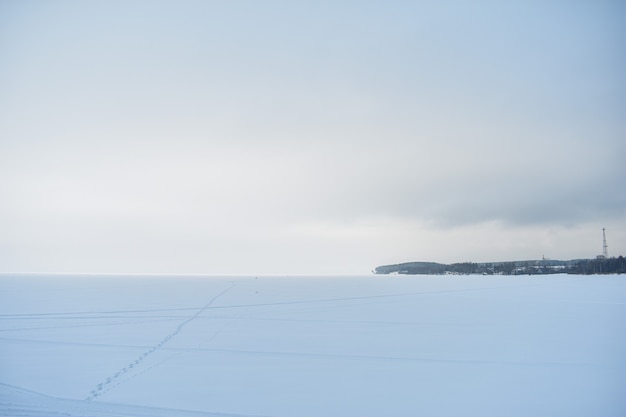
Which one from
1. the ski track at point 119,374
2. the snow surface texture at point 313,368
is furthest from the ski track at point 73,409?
the ski track at point 119,374

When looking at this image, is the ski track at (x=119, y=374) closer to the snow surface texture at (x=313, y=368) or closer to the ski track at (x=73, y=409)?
the snow surface texture at (x=313, y=368)

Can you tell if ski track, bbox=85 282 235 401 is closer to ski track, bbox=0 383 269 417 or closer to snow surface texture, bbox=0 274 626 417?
snow surface texture, bbox=0 274 626 417

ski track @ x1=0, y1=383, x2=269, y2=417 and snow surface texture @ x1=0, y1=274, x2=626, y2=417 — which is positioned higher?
ski track @ x1=0, y1=383, x2=269, y2=417

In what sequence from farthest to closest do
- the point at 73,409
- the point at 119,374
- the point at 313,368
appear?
the point at 313,368, the point at 119,374, the point at 73,409

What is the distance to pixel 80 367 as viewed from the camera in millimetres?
9148

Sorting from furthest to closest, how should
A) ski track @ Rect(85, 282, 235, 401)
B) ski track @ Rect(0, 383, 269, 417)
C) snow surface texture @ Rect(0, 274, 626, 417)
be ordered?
ski track @ Rect(85, 282, 235, 401) → snow surface texture @ Rect(0, 274, 626, 417) → ski track @ Rect(0, 383, 269, 417)

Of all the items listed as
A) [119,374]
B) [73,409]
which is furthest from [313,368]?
[73,409]

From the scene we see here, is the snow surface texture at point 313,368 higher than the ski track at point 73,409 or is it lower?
lower

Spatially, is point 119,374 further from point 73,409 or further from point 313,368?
point 313,368

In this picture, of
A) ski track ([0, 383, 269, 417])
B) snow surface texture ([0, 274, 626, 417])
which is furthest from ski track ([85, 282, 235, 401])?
ski track ([0, 383, 269, 417])

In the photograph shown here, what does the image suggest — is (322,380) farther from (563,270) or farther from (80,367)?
(563,270)

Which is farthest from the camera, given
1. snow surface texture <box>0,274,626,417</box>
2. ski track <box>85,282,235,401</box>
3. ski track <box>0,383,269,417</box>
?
ski track <box>85,282,235,401</box>

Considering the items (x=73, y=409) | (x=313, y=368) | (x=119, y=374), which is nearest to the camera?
(x=73, y=409)

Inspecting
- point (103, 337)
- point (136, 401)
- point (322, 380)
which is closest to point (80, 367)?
point (136, 401)
